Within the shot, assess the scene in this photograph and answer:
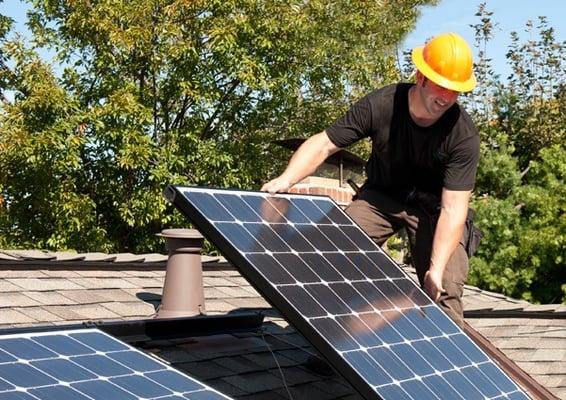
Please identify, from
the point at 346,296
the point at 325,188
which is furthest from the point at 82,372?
the point at 325,188

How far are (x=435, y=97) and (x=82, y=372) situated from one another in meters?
3.09

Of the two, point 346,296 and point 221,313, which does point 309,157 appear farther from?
point 221,313

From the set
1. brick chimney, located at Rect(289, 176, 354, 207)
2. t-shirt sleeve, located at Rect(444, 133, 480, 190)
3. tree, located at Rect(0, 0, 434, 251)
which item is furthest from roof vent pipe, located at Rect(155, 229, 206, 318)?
tree, located at Rect(0, 0, 434, 251)

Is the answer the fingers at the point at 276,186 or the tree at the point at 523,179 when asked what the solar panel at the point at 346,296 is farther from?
the tree at the point at 523,179

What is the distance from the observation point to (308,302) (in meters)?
4.09

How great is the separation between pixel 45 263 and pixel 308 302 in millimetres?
3671

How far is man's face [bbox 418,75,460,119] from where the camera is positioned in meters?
5.34

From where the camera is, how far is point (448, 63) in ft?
17.3

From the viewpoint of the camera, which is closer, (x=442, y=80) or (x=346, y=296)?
(x=346, y=296)

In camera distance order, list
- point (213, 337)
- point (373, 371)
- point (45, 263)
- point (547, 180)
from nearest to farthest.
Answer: point (373, 371) → point (213, 337) → point (45, 263) → point (547, 180)

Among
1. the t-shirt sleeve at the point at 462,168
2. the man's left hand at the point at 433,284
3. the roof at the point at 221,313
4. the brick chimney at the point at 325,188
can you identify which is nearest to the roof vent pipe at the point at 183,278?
the roof at the point at 221,313

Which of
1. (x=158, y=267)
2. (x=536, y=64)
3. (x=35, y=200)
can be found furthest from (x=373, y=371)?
(x=536, y=64)

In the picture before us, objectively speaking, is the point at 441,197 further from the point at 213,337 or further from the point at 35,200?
the point at 35,200

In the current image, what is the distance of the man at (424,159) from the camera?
17.5 ft
